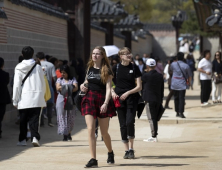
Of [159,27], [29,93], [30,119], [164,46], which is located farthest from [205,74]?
[159,27]

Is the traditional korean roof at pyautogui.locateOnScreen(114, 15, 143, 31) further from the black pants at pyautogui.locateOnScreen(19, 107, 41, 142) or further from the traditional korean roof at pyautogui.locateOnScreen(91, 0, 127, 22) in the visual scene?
the black pants at pyautogui.locateOnScreen(19, 107, 41, 142)

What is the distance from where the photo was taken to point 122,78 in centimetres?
1106

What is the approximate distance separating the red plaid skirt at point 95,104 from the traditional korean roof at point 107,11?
22.8 metres

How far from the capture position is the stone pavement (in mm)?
9891

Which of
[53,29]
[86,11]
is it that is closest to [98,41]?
[86,11]

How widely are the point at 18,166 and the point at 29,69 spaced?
3013 millimetres

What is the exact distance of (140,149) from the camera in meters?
12.0

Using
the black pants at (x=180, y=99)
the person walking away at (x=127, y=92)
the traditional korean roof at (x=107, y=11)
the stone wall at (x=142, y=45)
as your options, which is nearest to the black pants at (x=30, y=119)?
the person walking away at (x=127, y=92)

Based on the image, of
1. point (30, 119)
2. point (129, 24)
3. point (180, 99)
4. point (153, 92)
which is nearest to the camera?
point (30, 119)

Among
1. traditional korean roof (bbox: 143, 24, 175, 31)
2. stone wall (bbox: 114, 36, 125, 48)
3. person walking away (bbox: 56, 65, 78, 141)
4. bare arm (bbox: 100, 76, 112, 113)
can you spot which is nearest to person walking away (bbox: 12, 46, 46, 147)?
person walking away (bbox: 56, 65, 78, 141)

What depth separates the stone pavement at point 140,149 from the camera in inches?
389

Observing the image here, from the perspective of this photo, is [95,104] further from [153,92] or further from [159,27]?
[159,27]

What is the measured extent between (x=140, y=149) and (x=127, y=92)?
148 centimetres

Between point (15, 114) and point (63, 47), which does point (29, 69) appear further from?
point (63, 47)
